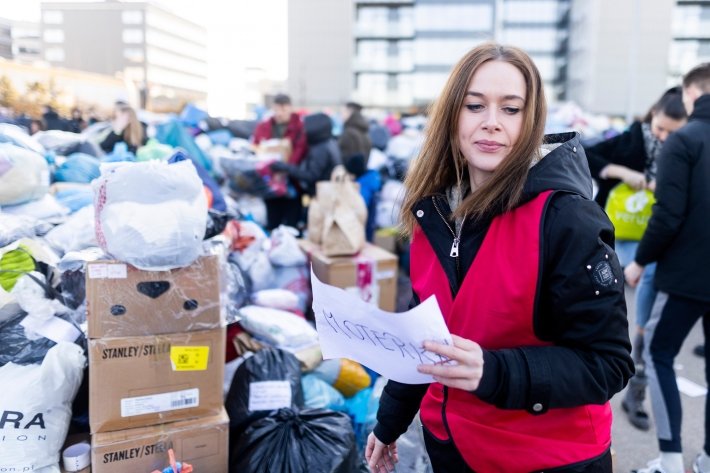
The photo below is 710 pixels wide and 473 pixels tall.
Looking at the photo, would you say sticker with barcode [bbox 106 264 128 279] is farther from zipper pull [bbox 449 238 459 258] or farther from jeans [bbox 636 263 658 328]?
jeans [bbox 636 263 658 328]

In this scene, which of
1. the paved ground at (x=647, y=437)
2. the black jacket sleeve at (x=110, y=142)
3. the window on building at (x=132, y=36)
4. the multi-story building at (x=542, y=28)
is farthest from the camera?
the window on building at (x=132, y=36)

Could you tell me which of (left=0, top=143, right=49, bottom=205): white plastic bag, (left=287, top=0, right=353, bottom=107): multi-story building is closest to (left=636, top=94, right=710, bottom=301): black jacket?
(left=0, top=143, right=49, bottom=205): white plastic bag

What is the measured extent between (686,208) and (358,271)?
2.16 metres

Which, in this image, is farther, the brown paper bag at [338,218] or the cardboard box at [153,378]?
the brown paper bag at [338,218]

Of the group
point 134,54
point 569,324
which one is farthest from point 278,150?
point 134,54

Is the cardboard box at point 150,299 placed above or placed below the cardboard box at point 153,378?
above

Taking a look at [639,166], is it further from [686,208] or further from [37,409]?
[37,409]

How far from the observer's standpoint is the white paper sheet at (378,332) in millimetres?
970

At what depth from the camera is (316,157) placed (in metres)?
5.32

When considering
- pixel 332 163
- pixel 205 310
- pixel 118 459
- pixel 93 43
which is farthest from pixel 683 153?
pixel 93 43

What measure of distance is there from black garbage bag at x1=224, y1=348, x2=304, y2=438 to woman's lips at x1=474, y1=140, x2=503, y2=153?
156 cm

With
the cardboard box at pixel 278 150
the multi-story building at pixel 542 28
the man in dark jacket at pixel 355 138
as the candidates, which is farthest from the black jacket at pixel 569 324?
the multi-story building at pixel 542 28

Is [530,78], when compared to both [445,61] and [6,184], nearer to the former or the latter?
[6,184]

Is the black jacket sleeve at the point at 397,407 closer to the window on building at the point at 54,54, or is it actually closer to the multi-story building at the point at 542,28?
the multi-story building at the point at 542,28
